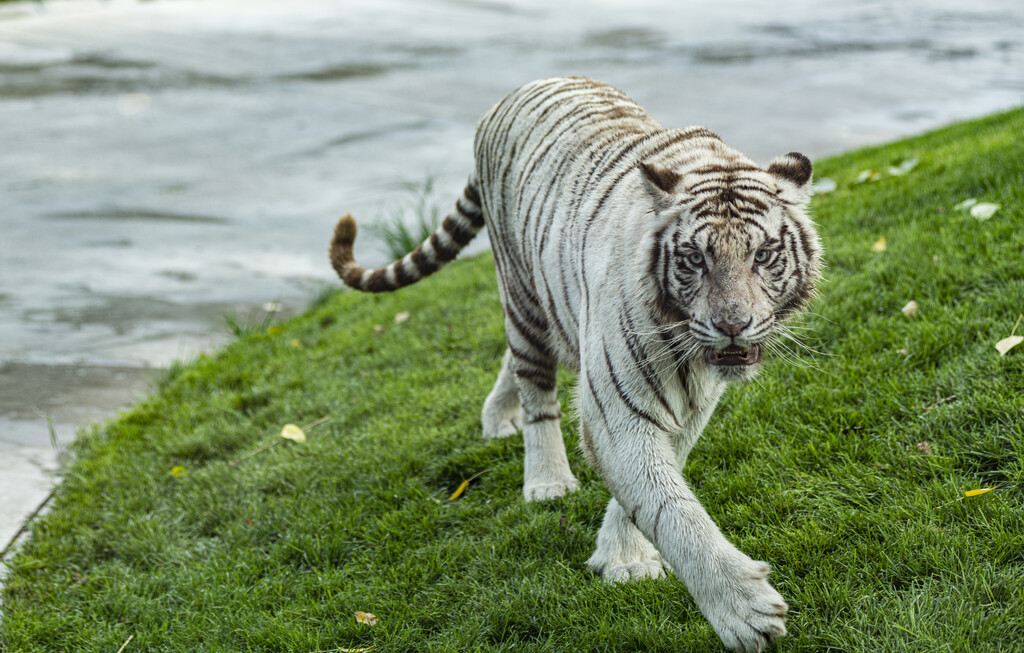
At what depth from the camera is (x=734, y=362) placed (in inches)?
100

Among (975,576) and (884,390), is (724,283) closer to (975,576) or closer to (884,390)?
(975,576)

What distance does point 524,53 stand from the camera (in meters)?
13.6

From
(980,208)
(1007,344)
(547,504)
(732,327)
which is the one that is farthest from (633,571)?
(980,208)

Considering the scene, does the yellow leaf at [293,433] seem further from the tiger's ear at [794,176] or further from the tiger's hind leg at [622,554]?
the tiger's ear at [794,176]

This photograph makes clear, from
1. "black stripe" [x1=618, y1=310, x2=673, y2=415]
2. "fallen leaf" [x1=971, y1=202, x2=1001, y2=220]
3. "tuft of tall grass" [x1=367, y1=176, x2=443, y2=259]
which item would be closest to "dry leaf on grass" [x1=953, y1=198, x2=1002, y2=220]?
"fallen leaf" [x1=971, y1=202, x2=1001, y2=220]

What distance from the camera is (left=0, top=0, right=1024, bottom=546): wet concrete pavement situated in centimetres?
636

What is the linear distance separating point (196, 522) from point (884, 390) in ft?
9.85

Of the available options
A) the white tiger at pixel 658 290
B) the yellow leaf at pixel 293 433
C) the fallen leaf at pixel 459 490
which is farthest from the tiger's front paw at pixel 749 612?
the yellow leaf at pixel 293 433

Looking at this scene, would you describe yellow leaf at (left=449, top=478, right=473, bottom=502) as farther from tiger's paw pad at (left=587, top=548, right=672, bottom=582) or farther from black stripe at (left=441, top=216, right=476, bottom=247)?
black stripe at (left=441, top=216, right=476, bottom=247)

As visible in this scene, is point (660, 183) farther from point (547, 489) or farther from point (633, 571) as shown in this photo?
point (547, 489)

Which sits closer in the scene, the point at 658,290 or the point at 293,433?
the point at 658,290

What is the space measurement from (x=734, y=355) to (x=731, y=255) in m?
0.28

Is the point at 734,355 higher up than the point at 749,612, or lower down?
higher up

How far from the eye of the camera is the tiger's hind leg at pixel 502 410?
423 centimetres
